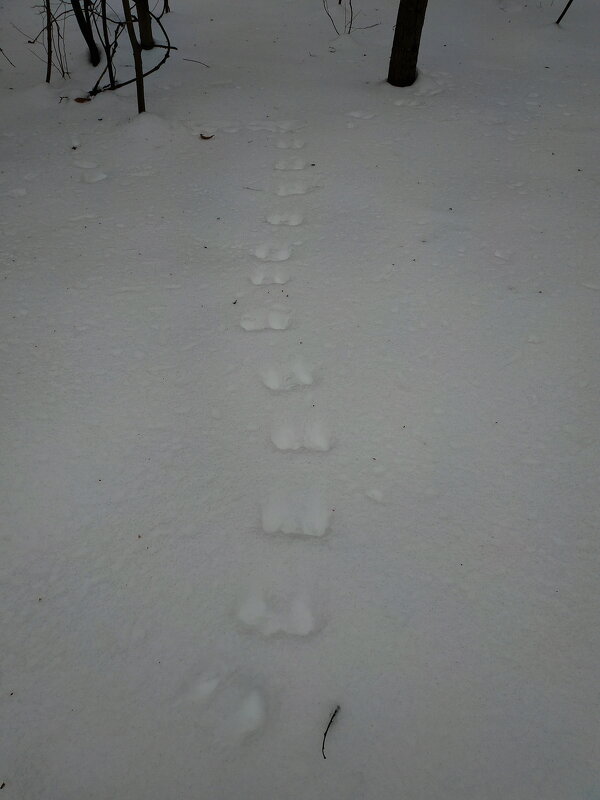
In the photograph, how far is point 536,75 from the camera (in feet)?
9.57

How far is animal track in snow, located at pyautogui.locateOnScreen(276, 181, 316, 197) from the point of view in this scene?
2.09m

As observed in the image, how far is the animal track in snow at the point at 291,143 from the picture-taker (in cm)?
236

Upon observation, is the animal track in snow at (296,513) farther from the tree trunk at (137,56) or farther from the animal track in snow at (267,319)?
the tree trunk at (137,56)

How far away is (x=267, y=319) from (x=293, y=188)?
33.6 inches

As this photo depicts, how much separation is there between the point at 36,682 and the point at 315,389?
874 millimetres

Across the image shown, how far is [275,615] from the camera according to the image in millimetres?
970

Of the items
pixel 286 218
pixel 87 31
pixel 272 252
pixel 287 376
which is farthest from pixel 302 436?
pixel 87 31

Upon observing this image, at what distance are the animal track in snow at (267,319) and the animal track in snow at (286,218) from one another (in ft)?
1.70

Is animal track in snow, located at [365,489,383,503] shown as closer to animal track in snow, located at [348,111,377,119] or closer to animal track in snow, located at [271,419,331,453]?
animal track in snow, located at [271,419,331,453]

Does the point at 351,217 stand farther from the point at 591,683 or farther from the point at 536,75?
the point at 536,75

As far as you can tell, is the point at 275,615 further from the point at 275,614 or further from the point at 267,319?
the point at 267,319

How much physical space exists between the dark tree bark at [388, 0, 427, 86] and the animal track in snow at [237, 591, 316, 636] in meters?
2.84

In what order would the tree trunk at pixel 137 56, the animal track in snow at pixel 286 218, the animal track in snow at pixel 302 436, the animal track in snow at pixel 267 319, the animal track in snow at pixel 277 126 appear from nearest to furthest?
the animal track in snow at pixel 302 436, the animal track in snow at pixel 267 319, the animal track in snow at pixel 286 218, the tree trunk at pixel 137 56, the animal track in snow at pixel 277 126

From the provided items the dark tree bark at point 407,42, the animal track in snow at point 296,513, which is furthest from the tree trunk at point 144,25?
the animal track in snow at point 296,513
